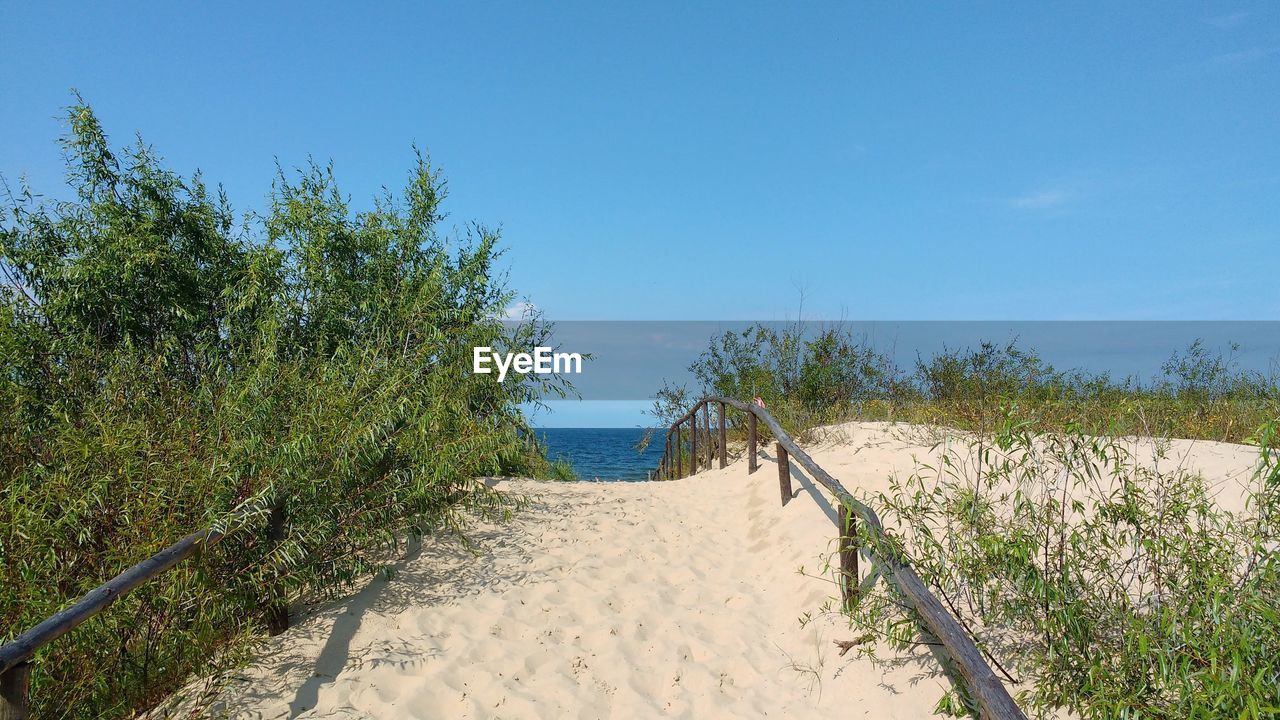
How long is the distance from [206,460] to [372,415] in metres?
1.15

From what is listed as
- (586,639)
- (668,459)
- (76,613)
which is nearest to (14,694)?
(76,613)

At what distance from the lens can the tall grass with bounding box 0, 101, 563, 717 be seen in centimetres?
383

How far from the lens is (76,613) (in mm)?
2951

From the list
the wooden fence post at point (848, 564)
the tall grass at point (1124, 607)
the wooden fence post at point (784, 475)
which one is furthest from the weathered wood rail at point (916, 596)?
the wooden fence post at point (784, 475)

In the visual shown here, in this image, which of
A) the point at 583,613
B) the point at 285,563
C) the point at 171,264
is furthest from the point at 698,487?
the point at 171,264

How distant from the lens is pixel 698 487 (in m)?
9.29

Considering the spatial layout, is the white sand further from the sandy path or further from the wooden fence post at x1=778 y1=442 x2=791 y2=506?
the wooden fence post at x1=778 y1=442 x2=791 y2=506

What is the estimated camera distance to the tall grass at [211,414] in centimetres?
383

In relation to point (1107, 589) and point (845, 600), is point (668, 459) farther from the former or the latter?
point (1107, 589)

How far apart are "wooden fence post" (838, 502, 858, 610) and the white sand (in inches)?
8.6

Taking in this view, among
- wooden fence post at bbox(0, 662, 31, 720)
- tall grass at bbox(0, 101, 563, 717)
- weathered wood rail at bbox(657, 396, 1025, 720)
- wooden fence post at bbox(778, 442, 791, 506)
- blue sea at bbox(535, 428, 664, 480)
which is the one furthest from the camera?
blue sea at bbox(535, 428, 664, 480)

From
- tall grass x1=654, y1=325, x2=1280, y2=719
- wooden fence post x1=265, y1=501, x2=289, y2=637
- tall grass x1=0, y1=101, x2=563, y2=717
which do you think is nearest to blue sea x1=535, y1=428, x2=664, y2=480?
tall grass x1=0, y1=101, x2=563, y2=717

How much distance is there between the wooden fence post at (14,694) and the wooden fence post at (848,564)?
407 cm

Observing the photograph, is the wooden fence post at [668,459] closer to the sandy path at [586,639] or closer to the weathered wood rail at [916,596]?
the sandy path at [586,639]
